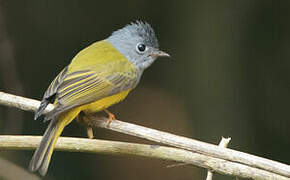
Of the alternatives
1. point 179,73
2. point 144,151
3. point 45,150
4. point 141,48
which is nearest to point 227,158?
point 144,151

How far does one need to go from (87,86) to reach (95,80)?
0.12 metres

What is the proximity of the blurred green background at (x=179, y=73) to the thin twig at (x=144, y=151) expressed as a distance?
1.49 metres

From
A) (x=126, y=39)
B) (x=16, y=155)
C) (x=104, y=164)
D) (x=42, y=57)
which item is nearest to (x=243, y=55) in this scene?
(x=126, y=39)

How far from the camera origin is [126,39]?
3.83m

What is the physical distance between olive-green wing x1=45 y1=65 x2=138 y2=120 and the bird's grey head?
0.17m

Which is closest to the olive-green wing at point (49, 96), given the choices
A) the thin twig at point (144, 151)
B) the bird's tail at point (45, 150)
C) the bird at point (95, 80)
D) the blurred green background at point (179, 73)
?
the bird at point (95, 80)

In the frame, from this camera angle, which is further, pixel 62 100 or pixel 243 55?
pixel 243 55

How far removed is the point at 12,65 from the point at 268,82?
7.52 feet

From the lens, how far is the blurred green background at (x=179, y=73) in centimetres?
434

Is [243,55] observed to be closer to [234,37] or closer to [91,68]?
[234,37]

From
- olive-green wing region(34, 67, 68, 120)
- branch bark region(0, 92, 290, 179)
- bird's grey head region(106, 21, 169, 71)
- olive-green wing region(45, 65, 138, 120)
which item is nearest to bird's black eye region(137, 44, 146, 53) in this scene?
bird's grey head region(106, 21, 169, 71)

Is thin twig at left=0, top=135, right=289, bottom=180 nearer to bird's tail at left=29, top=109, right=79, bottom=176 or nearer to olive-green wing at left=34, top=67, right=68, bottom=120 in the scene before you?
bird's tail at left=29, top=109, right=79, bottom=176

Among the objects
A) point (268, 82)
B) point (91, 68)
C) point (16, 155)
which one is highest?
point (268, 82)

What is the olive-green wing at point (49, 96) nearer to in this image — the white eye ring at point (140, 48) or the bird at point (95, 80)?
the bird at point (95, 80)
